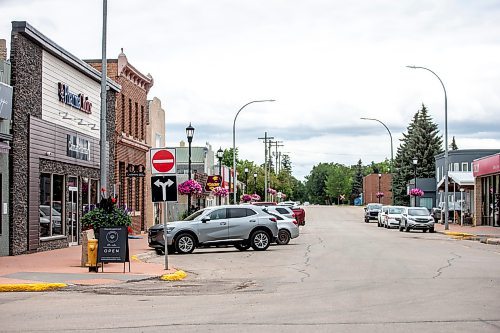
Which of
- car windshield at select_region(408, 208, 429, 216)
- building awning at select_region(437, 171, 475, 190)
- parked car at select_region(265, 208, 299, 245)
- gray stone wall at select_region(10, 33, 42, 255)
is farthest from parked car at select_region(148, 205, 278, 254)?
building awning at select_region(437, 171, 475, 190)

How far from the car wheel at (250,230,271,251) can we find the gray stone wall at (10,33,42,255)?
7955 millimetres

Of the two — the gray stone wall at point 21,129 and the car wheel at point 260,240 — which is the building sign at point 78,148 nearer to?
the gray stone wall at point 21,129

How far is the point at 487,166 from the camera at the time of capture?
54750mm

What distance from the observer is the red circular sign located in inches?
803

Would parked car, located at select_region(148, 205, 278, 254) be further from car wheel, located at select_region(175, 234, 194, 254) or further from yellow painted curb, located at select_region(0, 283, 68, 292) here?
yellow painted curb, located at select_region(0, 283, 68, 292)

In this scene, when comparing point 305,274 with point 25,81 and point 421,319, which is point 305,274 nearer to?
point 421,319

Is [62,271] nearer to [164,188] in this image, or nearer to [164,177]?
[164,188]

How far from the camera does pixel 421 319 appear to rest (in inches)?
448

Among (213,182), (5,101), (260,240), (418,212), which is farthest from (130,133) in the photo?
(5,101)

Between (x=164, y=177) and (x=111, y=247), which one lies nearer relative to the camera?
(x=111, y=247)

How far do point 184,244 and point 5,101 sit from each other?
25.9 ft

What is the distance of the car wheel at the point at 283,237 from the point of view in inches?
1270

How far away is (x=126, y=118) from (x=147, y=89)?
590cm

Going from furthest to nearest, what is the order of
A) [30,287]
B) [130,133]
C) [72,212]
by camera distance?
1. [130,133]
2. [72,212]
3. [30,287]
